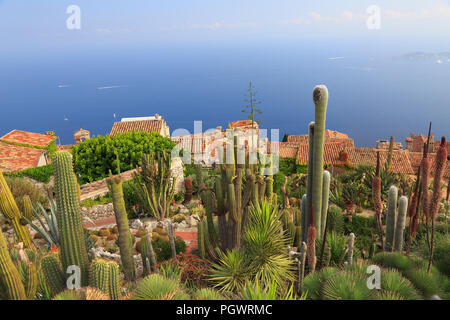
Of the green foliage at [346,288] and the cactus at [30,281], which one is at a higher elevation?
the green foliage at [346,288]

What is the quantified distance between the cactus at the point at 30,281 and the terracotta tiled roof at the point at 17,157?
1762 cm

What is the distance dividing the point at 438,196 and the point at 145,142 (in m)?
14.1

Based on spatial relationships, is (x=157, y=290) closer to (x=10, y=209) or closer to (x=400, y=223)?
(x=400, y=223)

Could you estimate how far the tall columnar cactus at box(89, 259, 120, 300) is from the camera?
383 cm

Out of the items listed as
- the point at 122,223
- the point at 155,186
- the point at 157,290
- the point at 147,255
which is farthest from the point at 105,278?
the point at 155,186

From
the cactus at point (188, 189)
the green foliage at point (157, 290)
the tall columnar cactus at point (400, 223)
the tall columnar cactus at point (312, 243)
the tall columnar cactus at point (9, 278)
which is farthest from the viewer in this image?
the cactus at point (188, 189)

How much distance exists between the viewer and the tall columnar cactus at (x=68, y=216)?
4.32m

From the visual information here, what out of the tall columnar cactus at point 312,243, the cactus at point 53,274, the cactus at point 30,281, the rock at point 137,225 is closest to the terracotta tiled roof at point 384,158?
the rock at point 137,225

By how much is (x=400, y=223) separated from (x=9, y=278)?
18.1ft

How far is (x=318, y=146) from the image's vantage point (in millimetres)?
5316

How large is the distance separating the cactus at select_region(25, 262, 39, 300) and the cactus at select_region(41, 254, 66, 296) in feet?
0.65

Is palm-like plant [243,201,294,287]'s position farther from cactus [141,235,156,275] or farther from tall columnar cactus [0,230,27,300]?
tall columnar cactus [0,230,27,300]

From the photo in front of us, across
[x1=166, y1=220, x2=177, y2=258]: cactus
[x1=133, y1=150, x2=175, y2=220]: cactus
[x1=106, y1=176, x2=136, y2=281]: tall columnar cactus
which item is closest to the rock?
[x1=133, y1=150, x2=175, y2=220]: cactus

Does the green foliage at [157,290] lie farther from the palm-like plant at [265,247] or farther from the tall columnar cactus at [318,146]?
the tall columnar cactus at [318,146]
